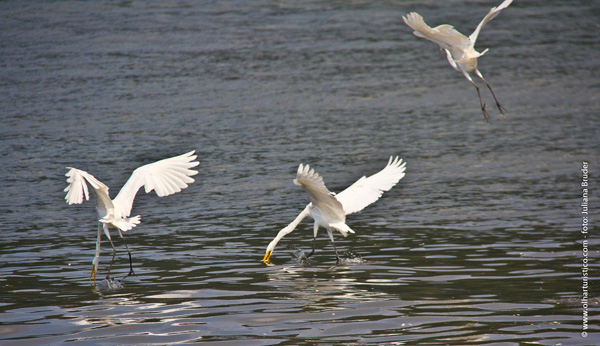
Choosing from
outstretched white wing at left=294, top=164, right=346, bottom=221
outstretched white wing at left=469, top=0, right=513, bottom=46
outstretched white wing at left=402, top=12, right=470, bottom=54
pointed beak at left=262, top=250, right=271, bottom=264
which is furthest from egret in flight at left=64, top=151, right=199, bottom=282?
outstretched white wing at left=469, top=0, right=513, bottom=46

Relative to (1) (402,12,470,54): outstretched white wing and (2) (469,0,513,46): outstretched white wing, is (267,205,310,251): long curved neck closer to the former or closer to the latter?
(1) (402,12,470,54): outstretched white wing

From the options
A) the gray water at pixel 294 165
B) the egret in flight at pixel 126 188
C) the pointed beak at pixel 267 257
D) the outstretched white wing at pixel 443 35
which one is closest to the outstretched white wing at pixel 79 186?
the egret in flight at pixel 126 188

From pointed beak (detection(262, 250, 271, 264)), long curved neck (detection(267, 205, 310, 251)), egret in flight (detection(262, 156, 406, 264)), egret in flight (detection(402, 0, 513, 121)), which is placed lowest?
pointed beak (detection(262, 250, 271, 264))

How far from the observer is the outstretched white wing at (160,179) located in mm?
9211

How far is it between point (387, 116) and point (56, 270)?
38.5 ft

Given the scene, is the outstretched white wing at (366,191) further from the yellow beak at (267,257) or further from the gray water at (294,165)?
the yellow beak at (267,257)

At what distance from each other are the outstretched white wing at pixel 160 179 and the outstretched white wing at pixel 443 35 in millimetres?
2998

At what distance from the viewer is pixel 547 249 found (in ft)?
32.3

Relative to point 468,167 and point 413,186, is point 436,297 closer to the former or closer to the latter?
point 413,186

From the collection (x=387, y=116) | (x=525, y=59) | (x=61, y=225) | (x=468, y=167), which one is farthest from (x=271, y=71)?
(x=61, y=225)

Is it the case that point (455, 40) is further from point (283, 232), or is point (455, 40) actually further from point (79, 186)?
point (79, 186)

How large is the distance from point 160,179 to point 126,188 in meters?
0.41

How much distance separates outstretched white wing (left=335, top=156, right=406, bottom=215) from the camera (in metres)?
10.9

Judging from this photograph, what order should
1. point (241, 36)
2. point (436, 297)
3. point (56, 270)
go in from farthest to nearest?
point (241, 36) < point (56, 270) < point (436, 297)
